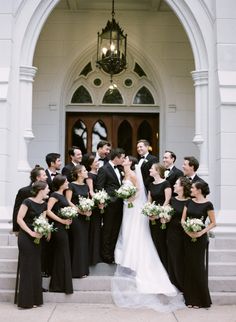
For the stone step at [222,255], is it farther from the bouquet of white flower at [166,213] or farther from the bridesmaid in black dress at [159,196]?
the bouquet of white flower at [166,213]

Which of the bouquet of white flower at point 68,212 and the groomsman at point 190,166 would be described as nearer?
the bouquet of white flower at point 68,212

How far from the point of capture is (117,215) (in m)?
8.14

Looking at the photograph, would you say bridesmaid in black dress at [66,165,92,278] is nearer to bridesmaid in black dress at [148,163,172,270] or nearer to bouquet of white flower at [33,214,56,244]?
bouquet of white flower at [33,214,56,244]

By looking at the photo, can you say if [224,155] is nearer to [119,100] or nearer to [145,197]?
[145,197]

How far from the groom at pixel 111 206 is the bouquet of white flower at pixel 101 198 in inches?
A: 7.2

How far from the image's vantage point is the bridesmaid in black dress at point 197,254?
7.11 metres

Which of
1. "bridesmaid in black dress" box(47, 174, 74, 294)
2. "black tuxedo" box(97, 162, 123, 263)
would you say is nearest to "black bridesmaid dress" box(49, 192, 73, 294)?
"bridesmaid in black dress" box(47, 174, 74, 294)

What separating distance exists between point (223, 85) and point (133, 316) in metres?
4.41

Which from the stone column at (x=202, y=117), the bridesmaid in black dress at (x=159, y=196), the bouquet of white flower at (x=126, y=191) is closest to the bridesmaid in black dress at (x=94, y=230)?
the bouquet of white flower at (x=126, y=191)

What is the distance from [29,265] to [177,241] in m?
2.18

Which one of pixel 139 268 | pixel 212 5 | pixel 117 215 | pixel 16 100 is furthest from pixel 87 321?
pixel 212 5

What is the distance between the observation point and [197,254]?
718 cm

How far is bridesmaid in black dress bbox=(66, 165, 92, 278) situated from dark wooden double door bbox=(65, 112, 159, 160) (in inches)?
184

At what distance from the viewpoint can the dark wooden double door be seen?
12.6 m
